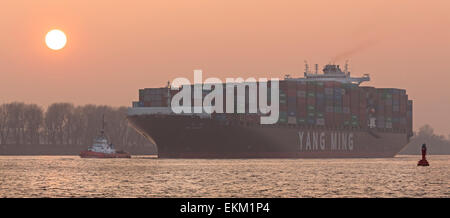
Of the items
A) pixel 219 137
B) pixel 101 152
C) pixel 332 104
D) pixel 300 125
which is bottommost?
pixel 101 152

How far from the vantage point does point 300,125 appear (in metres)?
118

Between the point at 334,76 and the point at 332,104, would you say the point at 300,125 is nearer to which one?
the point at 332,104

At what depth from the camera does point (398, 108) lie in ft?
447

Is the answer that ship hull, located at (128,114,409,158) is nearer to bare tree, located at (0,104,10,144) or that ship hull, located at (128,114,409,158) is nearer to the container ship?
the container ship

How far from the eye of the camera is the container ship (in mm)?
106688

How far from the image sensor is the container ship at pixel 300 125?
107 m

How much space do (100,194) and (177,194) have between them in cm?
403

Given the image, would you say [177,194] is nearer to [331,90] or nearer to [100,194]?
[100,194]

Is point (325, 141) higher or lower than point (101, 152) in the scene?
higher

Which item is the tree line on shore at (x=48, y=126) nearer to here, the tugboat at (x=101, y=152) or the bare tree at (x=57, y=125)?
the bare tree at (x=57, y=125)

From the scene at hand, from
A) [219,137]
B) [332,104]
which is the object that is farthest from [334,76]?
[219,137]

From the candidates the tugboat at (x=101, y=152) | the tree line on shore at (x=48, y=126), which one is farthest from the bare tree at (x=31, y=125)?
the tugboat at (x=101, y=152)
